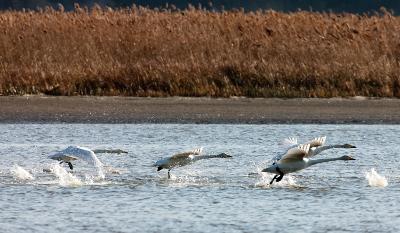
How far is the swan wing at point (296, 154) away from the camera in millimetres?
12016

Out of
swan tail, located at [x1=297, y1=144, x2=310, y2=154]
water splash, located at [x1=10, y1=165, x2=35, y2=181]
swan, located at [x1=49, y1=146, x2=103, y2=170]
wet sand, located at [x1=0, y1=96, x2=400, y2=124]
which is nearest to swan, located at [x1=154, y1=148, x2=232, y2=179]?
swan, located at [x1=49, y1=146, x2=103, y2=170]

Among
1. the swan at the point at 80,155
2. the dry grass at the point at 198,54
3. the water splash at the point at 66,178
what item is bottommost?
the water splash at the point at 66,178

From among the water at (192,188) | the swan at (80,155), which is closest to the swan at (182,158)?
the water at (192,188)

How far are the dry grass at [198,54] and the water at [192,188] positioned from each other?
9.67ft

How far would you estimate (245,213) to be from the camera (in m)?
11.5

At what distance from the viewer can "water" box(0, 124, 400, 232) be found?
36.3 feet

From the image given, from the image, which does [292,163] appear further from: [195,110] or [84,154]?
[195,110]

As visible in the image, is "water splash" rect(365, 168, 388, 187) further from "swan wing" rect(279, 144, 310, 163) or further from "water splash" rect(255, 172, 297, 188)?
"swan wing" rect(279, 144, 310, 163)

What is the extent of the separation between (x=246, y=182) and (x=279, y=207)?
1.42 m

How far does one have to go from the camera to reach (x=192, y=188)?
42.2 feet

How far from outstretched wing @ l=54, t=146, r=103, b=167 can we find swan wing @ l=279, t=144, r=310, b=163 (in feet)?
5.18

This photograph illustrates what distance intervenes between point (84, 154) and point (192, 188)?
3.79 feet

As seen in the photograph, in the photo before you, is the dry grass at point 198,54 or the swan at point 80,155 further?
the dry grass at point 198,54

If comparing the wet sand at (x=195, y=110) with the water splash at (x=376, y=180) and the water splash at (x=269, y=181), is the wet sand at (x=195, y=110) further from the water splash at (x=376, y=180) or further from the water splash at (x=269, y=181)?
the water splash at (x=376, y=180)
